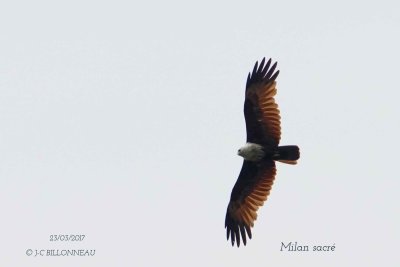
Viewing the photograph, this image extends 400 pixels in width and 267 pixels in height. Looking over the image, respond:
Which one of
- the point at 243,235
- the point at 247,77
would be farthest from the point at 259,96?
the point at 243,235

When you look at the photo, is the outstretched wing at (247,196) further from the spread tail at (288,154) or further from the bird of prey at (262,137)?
the spread tail at (288,154)

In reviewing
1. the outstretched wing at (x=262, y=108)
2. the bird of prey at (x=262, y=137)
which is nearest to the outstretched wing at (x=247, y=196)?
the bird of prey at (x=262, y=137)

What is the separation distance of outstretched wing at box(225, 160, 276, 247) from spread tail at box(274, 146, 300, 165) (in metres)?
0.69

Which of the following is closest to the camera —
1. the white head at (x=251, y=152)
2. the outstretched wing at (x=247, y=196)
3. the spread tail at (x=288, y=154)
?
the spread tail at (x=288, y=154)

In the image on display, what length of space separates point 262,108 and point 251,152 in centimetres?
86

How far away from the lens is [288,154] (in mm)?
17438

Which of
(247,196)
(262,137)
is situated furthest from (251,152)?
(247,196)

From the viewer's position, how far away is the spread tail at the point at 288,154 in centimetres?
1731

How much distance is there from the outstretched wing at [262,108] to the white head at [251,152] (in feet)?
0.35

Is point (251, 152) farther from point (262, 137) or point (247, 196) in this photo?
point (247, 196)

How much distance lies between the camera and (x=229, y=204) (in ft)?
63.6

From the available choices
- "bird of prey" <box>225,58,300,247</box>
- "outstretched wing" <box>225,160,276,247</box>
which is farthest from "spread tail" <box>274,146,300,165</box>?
"outstretched wing" <box>225,160,276,247</box>

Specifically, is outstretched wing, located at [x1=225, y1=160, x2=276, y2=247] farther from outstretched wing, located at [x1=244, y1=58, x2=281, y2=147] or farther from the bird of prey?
outstretched wing, located at [x1=244, y1=58, x2=281, y2=147]

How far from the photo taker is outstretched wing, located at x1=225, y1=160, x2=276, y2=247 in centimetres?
1864
